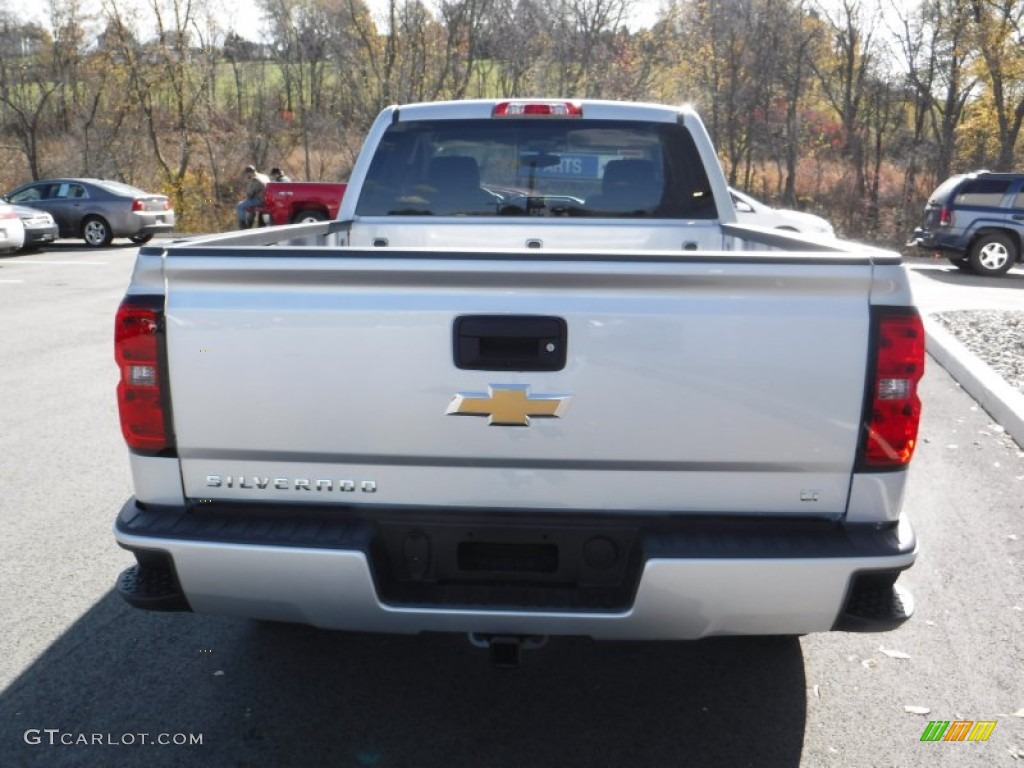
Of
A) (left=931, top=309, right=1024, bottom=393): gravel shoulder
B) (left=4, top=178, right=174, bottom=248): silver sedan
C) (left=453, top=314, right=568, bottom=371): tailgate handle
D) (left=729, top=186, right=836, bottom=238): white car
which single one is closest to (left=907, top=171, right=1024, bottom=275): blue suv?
(left=729, top=186, right=836, bottom=238): white car

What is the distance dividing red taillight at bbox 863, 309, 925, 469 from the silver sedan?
21.7 meters

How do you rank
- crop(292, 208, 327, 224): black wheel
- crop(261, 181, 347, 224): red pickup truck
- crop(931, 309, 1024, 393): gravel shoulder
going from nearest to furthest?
crop(931, 309, 1024, 393): gravel shoulder → crop(261, 181, 347, 224): red pickup truck → crop(292, 208, 327, 224): black wheel

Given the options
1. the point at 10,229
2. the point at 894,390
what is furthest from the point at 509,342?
the point at 10,229

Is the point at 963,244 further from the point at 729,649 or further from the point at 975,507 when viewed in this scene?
the point at 729,649

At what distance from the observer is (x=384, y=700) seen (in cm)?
327

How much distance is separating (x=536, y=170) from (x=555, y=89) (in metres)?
30.8

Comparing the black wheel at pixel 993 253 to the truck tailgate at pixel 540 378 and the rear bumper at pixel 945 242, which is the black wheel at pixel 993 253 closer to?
the rear bumper at pixel 945 242

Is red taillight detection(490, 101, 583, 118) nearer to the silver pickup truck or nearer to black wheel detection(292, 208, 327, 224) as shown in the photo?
the silver pickup truck

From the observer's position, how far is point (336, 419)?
2604 mm

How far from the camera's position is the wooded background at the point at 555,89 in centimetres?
2758

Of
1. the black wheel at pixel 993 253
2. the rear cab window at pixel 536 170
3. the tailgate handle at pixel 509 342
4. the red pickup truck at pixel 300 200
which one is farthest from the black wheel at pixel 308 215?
the tailgate handle at pixel 509 342

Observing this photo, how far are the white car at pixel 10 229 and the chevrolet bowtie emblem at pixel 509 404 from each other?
18.9m

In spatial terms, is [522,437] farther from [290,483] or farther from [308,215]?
[308,215]

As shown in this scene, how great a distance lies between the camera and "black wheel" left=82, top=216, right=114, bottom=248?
21.5 meters
